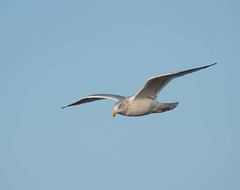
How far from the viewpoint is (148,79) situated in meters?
14.7

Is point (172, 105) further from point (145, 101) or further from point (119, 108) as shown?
point (119, 108)

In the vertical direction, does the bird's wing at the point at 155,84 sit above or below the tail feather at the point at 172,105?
above

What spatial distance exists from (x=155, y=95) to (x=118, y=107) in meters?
1.66

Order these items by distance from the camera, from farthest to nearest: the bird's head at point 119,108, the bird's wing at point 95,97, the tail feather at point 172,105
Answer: the bird's wing at point 95,97 → the tail feather at point 172,105 → the bird's head at point 119,108

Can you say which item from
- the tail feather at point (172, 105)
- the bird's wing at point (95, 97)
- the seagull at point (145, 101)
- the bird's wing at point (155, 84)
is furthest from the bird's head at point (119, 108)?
the bird's wing at point (95, 97)

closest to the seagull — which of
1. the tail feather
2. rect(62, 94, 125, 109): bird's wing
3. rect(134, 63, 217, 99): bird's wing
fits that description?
rect(134, 63, 217, 99): bird's wing

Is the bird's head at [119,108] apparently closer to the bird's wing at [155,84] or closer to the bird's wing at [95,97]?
the bird's wing at [155,84]

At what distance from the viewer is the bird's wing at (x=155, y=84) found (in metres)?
14.5

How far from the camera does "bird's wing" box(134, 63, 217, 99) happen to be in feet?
47.4

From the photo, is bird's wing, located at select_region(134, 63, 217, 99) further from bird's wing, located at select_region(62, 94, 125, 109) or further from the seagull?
bird's wing, located at select_region(62, 94, 125, 109)

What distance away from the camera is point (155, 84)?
607 inches

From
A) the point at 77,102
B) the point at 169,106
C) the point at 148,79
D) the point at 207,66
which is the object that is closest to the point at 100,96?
the point at 77,102

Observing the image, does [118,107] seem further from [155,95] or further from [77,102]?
[77,102]

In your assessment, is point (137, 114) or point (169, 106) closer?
point (137, 114)
